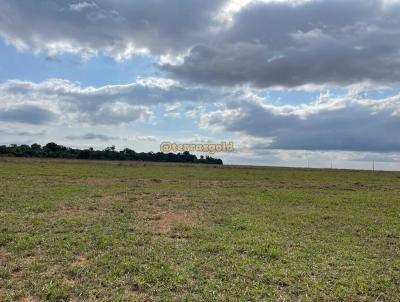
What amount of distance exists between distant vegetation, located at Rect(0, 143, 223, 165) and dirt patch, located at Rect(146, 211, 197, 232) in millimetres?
95881

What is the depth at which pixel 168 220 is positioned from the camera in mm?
12125

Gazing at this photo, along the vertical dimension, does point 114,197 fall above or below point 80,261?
above

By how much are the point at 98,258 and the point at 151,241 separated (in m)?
1.86

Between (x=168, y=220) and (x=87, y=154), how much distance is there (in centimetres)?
10271

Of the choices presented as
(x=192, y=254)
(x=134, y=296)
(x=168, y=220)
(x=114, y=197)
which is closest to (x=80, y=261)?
(x=134, y=296)

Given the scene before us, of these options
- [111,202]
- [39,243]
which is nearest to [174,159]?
[111,202]

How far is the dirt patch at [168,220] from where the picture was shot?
11015 millimetres

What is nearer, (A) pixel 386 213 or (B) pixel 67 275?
(B) pixel 67 275

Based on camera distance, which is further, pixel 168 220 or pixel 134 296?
pixel 168 220

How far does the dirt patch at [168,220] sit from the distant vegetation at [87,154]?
95.9 m

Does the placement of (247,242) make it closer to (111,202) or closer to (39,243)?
(39,243)

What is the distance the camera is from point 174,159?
118 m

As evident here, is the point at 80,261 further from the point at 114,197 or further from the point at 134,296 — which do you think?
the point at 114,197

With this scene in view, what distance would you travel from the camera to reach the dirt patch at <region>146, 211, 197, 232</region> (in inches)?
434
